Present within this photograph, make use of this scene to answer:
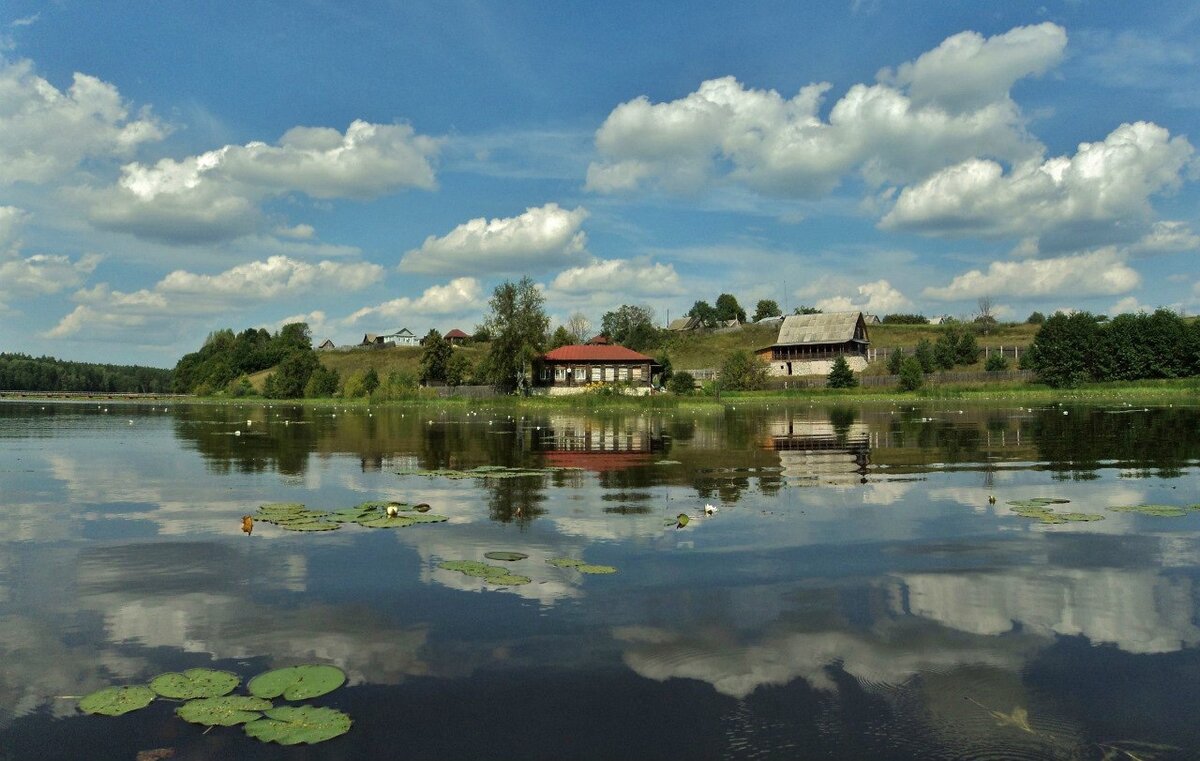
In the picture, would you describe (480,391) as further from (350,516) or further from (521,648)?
(521,648)

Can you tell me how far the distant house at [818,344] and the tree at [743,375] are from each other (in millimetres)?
21586

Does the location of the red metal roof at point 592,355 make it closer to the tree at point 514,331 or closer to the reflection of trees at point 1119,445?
the tree at point 514,331

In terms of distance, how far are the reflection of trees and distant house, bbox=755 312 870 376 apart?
80967 mm

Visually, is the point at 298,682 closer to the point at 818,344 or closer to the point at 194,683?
the point at 194,683

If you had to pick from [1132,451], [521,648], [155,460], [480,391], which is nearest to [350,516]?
[521,648]

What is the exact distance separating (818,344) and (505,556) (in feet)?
423

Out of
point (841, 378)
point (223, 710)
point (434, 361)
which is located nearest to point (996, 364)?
point (841, 378)

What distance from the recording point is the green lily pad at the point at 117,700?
7.05 m

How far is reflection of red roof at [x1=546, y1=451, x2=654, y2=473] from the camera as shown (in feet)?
91.2

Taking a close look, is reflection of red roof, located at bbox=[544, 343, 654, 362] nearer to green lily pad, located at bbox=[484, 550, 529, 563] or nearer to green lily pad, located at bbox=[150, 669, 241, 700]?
green lily pad, located at bbox=[484, 550, 529, 563]

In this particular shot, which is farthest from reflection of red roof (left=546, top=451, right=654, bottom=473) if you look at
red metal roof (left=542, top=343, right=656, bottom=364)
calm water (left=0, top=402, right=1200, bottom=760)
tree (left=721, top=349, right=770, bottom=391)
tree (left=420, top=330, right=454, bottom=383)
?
tree (left=420, top=330, right=454, bottom=383)

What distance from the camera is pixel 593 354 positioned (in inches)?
4648

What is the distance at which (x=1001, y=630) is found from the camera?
30.2 ft

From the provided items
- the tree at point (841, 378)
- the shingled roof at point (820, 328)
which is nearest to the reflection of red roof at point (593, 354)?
the tree at point (841, 378)
